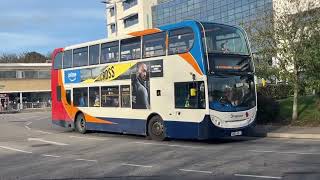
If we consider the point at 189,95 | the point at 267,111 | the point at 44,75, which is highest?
the point at 44,75

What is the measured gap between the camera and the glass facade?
266 feet

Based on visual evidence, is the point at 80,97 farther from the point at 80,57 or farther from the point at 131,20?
the point at 131,20

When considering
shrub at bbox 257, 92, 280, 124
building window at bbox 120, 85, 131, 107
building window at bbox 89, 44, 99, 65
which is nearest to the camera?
building window at bbox 120, 85, 131, 107

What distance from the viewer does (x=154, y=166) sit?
1266 cm

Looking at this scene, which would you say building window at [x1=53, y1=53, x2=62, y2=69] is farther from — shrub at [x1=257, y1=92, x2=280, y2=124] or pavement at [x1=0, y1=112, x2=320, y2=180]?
shrub at [x1=257, y1=92, x2=280, y2=124]

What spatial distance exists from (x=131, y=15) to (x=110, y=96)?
287 ft

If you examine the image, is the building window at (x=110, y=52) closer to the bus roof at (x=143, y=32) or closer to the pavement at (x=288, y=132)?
the bus roof at (x=143, y=32)

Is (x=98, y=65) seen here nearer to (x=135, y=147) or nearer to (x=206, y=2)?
(x=135, y=147)

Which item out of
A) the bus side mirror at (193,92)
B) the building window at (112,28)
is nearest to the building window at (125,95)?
the bus side mirror at (193,92)

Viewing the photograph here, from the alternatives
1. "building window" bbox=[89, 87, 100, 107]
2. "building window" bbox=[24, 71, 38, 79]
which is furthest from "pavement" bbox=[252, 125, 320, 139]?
"building window" bbox=[24, 71, 38, 79]

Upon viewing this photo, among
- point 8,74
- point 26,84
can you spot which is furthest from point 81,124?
point 26,84

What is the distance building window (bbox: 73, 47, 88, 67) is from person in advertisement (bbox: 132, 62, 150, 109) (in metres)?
4.01

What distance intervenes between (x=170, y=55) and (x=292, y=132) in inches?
215

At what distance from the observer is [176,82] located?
18.3 metres
